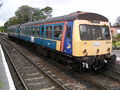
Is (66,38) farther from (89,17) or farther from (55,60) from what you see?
(55,60)

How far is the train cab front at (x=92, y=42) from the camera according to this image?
7.98m

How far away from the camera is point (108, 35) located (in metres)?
9.16

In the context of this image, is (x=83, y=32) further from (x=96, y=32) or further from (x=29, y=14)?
(x=29, y=14)

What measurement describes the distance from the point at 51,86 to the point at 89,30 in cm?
337

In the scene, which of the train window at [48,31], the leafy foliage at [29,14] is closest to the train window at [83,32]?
the train window at [48,31]

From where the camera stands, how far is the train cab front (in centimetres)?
798

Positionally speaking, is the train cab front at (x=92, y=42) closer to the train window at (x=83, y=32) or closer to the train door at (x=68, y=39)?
the train window at (x=83, y=32)

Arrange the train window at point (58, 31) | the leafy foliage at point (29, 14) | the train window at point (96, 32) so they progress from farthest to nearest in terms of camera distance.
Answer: the leafy foliage at point (29, 14) → the train window at point (58, 31) → the train window at point (96, 32)

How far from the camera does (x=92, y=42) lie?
830cm

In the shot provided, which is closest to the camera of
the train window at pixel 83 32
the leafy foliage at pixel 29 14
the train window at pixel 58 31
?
the train window at pixel 83 32

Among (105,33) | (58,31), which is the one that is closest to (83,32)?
(105,33)

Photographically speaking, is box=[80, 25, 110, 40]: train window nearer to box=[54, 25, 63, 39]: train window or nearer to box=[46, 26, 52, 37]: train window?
box=[54, 25, 63, 39]: train window

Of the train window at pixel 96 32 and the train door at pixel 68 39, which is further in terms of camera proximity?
the train window at pixel 96 32

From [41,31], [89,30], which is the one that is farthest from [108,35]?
[41,31]
